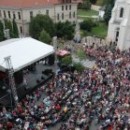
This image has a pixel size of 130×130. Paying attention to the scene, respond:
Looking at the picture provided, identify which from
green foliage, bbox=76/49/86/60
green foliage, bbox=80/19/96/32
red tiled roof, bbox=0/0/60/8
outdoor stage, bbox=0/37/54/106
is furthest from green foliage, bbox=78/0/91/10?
outdoor stage, bbox=0/37/54/106

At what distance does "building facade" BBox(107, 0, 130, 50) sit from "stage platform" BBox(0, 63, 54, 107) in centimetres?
1381

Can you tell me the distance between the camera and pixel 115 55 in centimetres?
3547

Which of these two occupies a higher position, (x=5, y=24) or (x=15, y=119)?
(x=5, y=24)

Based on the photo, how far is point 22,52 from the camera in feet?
99.9

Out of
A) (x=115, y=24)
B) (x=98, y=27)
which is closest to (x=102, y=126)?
(x=115, y=24)

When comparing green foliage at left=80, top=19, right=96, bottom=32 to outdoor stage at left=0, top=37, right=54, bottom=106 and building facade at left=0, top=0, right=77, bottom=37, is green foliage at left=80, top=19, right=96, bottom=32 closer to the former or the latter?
building facade at left=0, top=0, right=77, bottom=37

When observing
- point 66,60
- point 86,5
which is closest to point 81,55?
point 66,60

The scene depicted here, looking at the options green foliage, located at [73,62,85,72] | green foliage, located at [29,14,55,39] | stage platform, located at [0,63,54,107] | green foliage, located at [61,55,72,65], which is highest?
green foliage, located at [29,14,55,39]

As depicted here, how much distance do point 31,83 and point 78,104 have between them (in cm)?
750

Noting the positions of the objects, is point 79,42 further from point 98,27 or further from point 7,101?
point 7,101

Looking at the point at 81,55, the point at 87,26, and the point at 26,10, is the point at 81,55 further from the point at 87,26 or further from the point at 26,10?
the point at 87,26

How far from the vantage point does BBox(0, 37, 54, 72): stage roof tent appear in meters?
28.1

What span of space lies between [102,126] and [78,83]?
7.67 meters

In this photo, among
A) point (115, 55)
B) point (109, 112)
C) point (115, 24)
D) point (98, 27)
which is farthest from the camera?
point (98, 27)
